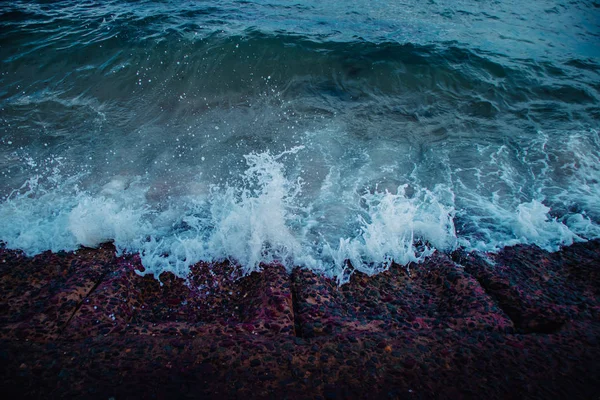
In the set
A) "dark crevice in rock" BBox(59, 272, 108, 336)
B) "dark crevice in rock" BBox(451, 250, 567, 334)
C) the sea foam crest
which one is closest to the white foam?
the sea foam crest

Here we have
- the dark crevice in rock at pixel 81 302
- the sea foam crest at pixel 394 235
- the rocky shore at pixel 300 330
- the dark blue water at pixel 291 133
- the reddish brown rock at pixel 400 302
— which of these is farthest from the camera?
the dark blue water at pixel 291 133

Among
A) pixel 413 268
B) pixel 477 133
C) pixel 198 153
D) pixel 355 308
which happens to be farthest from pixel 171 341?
pixel 477 133

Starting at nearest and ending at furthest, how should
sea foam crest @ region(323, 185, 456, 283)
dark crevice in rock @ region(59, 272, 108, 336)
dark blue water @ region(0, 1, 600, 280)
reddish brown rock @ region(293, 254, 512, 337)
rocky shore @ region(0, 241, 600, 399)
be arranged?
rocky shore @ region(0, 241, 600, 399) → dark crevice in rock @ region(59, 272, 108, 336) → reddish brown rock @ region(293, 254, 512, 337) → sea foam crest @ region(323, 185, 456, 283) → dark blue water @ region(0, 1, 600, 280)

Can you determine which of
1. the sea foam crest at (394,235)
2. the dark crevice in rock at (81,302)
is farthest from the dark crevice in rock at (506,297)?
the dark crevice in rock at (81,302)

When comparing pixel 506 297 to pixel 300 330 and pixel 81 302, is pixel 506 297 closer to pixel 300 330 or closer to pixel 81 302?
pixel 300 330

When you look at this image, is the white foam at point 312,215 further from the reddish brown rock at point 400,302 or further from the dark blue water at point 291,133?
the reddish brown rock at point 400,302

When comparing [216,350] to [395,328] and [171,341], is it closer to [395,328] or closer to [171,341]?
[171,341]

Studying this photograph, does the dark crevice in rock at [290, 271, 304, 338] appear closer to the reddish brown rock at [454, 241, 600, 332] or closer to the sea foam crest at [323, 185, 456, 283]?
the sea foam crest at [323, 185, 456, 283]
